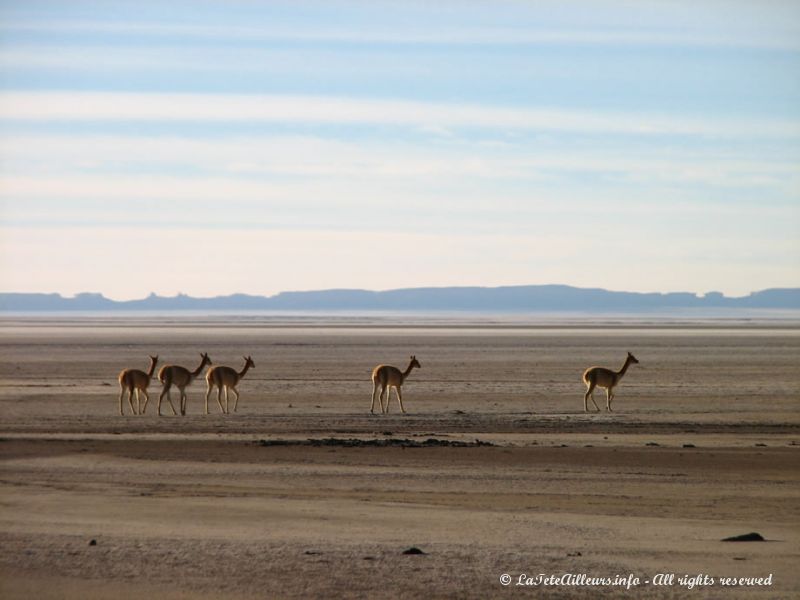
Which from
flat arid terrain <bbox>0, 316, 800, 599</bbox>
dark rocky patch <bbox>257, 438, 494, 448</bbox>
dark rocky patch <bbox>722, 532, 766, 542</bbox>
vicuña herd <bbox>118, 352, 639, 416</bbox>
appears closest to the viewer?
flat arid terrain <bbox>0, 316, 800, 599</bbox>

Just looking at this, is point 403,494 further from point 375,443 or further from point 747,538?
point 375,443

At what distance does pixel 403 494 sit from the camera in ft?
53.8

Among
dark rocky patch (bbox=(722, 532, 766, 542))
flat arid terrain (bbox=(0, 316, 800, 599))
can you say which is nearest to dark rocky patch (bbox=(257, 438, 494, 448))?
flat arid terrain (bbox=(0, 316, 800, 599))

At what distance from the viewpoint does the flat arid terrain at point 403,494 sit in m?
11.4

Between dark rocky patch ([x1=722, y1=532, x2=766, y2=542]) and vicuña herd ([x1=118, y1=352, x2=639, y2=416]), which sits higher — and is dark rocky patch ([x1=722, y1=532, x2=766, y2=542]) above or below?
below

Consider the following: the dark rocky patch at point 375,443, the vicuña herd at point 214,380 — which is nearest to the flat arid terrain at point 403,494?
the dark rocky patch at point 375,443

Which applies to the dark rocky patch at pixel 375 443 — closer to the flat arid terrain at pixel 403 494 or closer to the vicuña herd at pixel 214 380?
the flat arid terrain at pixel 403 494

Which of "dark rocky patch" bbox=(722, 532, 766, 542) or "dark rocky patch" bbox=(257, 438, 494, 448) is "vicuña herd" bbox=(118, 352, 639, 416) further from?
"dark rocky patch" bbox=(722, 532, 766, 542)

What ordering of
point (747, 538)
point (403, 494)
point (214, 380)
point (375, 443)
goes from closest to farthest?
point (747, 538)
point (403, 494)
point (375, 443)
point (214, 380)

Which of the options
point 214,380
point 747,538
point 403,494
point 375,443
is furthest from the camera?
point 214,380

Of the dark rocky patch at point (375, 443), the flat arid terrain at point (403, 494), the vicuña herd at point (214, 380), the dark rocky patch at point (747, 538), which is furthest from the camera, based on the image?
the vicuña herd at point (214, 380)

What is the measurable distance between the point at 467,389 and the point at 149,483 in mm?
18807

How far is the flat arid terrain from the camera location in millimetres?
11430

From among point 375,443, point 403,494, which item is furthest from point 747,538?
point 375,443
